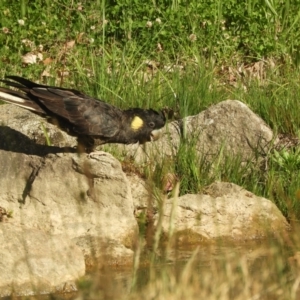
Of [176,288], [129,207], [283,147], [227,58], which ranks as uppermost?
[227,58]

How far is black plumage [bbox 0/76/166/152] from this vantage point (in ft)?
26.8

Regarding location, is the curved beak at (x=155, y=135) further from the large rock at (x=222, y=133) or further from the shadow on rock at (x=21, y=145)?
the shadow on rock at (x=21, y=145)

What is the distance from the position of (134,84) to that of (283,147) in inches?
66.6

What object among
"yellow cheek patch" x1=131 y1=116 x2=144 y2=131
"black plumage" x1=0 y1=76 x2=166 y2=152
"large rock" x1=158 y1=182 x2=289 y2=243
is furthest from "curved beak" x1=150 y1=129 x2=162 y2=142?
"large rock" x1=158 y1=182 x2=289 y2=243

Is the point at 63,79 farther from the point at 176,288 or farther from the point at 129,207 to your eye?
the point at 176,288

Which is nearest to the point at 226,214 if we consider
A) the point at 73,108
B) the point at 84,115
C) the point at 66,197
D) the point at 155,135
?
the point at 155,135

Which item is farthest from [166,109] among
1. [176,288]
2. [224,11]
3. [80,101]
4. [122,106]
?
[176,288]

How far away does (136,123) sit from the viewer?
27.5ft

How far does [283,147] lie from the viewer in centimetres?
855

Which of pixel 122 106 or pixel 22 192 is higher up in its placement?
pixel 122 106

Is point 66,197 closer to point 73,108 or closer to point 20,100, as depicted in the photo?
point 73,108

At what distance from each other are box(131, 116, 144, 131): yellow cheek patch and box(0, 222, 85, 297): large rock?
1.87 meters

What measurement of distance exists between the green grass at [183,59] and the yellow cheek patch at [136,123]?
1.20 ft

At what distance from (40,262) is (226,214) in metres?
1.96
